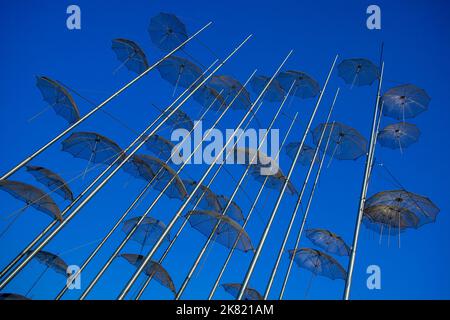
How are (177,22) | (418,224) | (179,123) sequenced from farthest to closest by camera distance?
(179,123), (177,22), (418,224)

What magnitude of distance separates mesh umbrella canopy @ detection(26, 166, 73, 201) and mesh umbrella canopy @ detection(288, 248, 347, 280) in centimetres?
1160

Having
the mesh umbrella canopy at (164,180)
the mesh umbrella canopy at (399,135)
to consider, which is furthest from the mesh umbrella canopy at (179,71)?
the mesh umbrella canopy at (399,135)

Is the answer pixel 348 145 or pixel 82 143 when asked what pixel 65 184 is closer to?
pixel 82 143

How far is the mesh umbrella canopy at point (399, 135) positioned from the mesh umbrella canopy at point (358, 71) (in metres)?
2.80

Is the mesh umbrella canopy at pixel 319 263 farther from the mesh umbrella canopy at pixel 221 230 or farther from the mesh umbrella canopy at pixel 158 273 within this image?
the mesh umbrella canopy at pixel 158 273

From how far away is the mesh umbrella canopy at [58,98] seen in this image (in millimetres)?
13795

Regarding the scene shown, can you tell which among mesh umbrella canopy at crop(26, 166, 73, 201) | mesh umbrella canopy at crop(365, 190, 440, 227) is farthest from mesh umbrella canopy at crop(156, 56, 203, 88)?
mesh umbrella canopy at crop(365, 190, 440, 227)

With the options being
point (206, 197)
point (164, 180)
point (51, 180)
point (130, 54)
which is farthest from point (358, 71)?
point (51, 180)

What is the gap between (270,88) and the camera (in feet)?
68.8
